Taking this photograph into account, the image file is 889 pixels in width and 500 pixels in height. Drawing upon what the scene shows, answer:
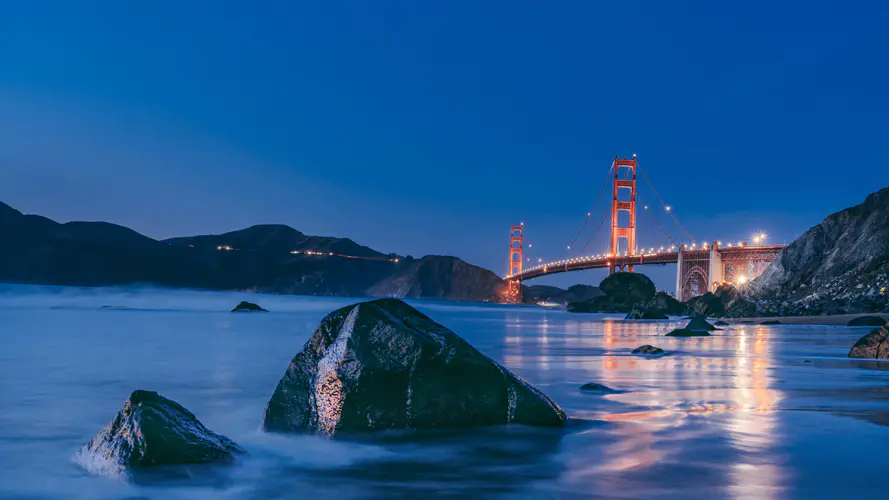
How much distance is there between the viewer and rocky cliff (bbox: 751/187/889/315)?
115ft

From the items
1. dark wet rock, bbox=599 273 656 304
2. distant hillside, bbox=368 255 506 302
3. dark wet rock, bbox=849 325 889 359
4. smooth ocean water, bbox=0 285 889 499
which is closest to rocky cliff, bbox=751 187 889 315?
dark wet rock, bbox=599 273 656 304

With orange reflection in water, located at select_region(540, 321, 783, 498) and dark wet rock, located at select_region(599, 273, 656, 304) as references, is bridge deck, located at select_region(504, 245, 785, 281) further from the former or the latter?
orange reflection in water, located at select_region(540, 321, 783, 498)

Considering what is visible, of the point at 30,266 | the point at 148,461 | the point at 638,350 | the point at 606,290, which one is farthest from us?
the point at 30,266

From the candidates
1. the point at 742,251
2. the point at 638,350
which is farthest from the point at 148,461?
the point at 742,251

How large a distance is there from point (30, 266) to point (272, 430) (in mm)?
133264

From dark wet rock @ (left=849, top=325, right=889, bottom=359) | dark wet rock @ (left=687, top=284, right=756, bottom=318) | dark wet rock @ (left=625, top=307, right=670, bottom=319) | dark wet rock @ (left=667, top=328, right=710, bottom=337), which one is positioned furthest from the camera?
dark wet rock @ (left=687, top=284, right=756, bottom=318)

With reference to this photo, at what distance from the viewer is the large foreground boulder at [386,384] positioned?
4.92 metres

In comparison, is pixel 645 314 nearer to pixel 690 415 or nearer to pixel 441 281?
pixel 690 415

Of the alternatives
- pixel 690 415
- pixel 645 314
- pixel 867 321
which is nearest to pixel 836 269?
pixel 645 314

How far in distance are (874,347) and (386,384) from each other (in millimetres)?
9689

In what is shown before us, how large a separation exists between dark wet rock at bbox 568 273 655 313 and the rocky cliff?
1384 centimetres

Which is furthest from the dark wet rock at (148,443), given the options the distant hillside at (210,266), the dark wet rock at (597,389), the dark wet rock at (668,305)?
the distant hillside at (210,266)

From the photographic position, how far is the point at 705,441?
15.5ft

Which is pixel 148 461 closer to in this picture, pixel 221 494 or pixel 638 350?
pixel 221 494
